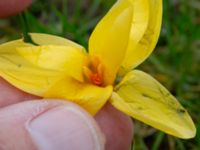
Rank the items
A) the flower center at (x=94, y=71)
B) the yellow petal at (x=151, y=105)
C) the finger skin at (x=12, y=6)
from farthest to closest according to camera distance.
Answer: the finger skin at (x=12, y=6) < the flower center at (x=94, y=71) < the yellow petal at (x=151, y=105)

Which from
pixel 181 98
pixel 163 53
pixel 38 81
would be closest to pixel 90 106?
pixel 38 81

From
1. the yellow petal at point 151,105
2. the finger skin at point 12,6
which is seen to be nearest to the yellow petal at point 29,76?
the yellow petal at point 151,105

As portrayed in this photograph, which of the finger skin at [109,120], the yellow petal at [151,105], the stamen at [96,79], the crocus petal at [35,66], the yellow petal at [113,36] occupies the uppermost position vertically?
the yellow petal at [113,36]

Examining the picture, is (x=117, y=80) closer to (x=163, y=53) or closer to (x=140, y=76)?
(x=140, y=76)

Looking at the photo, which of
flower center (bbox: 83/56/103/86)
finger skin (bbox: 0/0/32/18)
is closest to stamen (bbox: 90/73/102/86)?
flower center (bbox: 83/56/103/86)

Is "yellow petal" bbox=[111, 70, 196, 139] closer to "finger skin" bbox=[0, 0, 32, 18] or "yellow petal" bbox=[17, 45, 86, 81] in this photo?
"yellow petal" bbox=[17, 45, 86, 81]

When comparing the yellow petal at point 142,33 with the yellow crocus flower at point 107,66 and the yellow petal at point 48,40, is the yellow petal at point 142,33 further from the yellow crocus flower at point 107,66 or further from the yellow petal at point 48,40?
the yellow petal at point 48,40

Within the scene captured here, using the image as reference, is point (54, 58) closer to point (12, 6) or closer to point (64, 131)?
point (64, 131)
